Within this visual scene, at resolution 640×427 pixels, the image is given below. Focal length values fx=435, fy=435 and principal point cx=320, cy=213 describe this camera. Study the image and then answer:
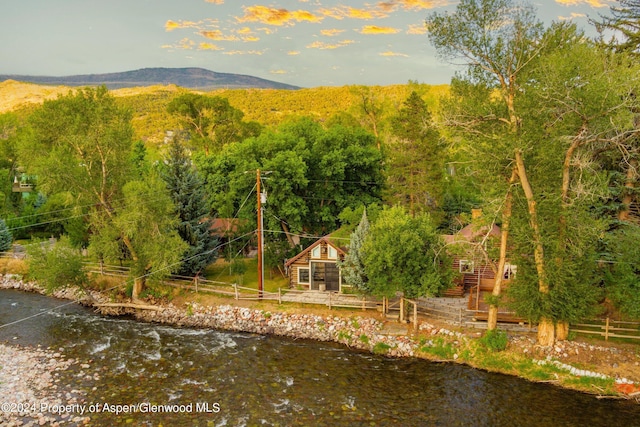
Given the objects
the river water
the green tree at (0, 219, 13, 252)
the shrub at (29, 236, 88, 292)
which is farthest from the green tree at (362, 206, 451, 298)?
the green tree at (0, 219, 13, 252)

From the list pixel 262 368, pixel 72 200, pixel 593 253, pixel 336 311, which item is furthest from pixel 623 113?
pixel 72 200

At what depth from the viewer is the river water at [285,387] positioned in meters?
15.7

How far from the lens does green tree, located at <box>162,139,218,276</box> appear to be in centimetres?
2884

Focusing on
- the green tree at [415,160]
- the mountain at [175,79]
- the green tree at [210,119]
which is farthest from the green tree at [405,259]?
the mountain at [175,79]

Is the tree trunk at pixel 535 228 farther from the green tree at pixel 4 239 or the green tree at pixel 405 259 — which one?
the green tree at pixel 4 239

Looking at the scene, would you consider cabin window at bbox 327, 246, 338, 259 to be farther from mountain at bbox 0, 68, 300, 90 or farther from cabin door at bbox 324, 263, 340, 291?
mountain at bbox 0, 68, 300, 90

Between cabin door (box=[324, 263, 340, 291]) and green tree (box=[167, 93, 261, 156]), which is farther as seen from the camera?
green tree (box=[167, 93, 261, 156])

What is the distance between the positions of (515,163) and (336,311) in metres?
12.1

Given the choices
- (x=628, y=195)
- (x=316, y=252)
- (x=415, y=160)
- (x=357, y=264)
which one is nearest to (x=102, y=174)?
(x=316, y=252)

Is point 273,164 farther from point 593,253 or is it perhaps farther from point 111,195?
point 593,253

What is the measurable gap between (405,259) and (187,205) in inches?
601

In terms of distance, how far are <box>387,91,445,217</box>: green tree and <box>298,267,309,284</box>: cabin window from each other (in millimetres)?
9456

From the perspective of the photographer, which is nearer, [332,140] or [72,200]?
[72,200]

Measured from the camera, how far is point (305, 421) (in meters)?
15.5
